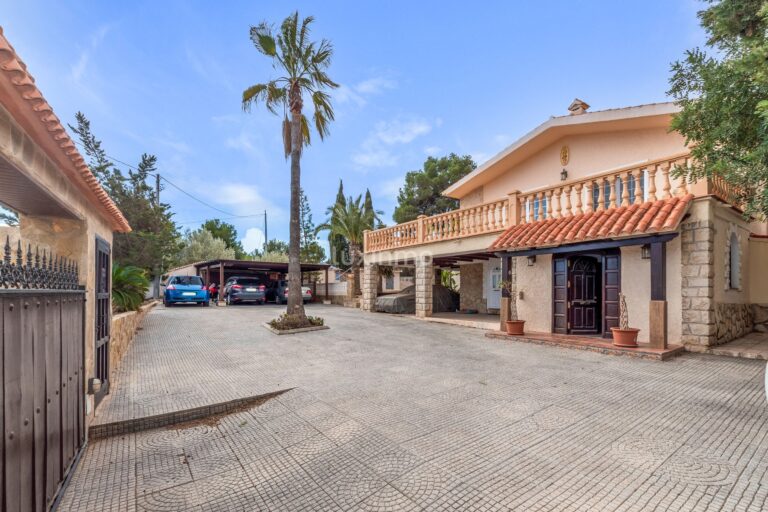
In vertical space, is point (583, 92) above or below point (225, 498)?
above

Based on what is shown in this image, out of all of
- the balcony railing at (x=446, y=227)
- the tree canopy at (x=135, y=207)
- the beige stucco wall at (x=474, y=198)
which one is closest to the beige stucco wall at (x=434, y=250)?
the balcony railing at (x=446, y=227)

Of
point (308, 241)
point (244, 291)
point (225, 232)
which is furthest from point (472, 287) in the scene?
point (225, 232)

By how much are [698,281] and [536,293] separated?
133 inches

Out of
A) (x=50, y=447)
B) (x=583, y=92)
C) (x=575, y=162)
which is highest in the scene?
(x=583, y=92)

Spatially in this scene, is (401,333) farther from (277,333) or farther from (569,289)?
(569,289)

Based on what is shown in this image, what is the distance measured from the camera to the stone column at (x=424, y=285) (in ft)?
42.2

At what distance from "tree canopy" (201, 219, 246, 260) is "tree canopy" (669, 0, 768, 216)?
49.7 metres

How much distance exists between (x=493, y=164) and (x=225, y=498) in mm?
12139

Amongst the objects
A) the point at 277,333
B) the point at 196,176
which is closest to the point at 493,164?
the point at 277,333

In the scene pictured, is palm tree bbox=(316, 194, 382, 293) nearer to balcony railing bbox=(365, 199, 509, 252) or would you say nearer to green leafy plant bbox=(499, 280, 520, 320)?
balcony railing bbox=(365, 199, 509, 252)

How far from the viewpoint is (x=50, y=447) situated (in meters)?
2.27

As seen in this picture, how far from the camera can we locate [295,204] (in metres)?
10.1

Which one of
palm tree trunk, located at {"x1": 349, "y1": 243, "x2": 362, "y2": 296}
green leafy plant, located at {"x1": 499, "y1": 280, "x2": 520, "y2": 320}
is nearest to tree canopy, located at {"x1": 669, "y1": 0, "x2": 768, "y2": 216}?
green leafy plant, located at {"x1": 499, "y1": 280, "x2": 520, "y2": 320}

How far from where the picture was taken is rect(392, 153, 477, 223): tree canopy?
77.6 ft
